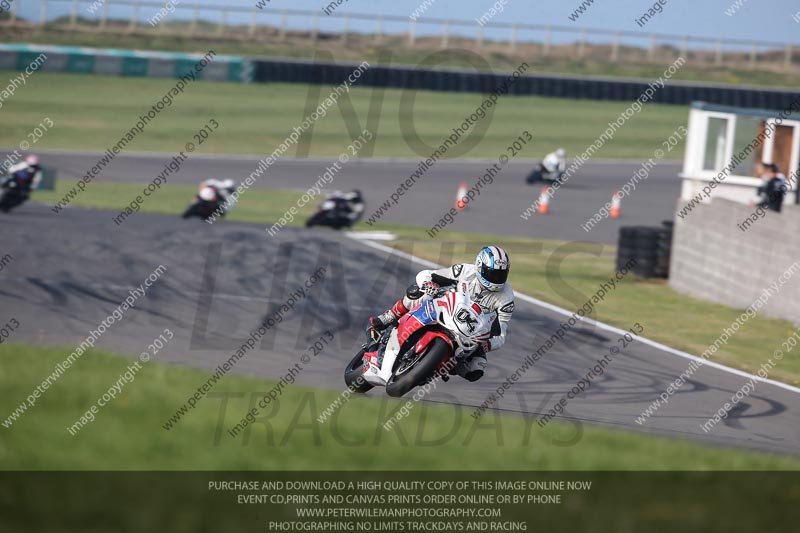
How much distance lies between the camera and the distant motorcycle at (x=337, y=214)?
24.5 metres

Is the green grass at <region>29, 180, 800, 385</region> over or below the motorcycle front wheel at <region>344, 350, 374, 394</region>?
below

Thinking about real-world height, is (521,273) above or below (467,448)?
→ below

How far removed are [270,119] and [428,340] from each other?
36.4 meters

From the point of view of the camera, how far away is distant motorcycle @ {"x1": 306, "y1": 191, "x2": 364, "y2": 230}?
2445cm

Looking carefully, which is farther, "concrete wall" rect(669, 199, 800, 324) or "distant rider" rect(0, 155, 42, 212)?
"distant rider" rect(0, 155, 42, 212)

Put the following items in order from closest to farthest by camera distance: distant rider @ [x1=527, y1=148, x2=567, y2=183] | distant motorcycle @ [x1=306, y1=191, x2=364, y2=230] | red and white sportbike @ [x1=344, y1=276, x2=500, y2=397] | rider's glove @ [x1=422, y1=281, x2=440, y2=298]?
red and white sportbike @ [x1=344, y1=276, x2=500, y2=397] → rider's glove @ [x1=422, y1=281, x2=440, y2=298] → distant motorcycle @ [x1=306, y1=191, x2=364, y2=230] → distant rider @ [x1=527, y1=148, x2=567, y2=183]

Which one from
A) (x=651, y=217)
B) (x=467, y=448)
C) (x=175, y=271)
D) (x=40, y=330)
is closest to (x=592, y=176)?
(x=651, y=217)

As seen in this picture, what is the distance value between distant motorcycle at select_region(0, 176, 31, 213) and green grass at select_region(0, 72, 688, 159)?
1398 cm

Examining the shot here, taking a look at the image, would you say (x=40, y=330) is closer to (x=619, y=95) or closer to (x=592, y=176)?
(x=592, y=176)

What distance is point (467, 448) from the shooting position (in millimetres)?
7871

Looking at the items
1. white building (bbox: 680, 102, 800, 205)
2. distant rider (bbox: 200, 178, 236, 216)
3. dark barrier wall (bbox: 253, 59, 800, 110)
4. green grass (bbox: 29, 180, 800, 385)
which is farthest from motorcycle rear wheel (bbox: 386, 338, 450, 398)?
dark barrier wall (bbox: 253, 59, 800, 110)

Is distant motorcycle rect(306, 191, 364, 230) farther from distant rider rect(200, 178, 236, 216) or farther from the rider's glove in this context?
the rider's glove

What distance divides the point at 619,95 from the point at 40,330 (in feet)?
137

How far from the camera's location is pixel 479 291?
10.7 m
